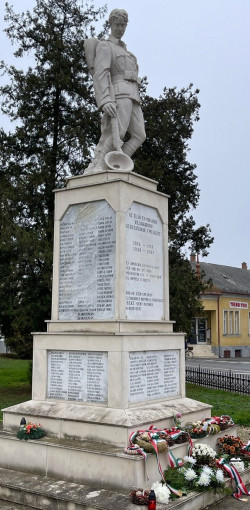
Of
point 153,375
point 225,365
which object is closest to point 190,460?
point 153,375

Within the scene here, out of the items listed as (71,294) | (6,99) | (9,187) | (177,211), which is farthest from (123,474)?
(6,99)

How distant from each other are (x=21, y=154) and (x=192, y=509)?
13.8 metres

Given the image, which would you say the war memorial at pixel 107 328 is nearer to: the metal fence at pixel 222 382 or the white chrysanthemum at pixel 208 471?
the white chrysanthemum at pixel 208 471

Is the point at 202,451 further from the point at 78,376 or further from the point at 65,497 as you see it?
the point at 78,376

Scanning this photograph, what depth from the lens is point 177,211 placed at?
56.5ft

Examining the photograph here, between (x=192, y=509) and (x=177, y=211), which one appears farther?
(x=177, y=211)

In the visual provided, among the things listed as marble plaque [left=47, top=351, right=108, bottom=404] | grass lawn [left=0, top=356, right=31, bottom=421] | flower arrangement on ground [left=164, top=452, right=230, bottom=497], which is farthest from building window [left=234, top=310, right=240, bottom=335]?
flower arrangement on ground [left=164, top=452, right=230, bottom=497]

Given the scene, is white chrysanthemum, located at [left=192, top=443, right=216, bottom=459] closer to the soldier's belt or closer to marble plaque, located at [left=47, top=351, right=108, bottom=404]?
marble plaque, located at [left=47, top=351, right=108, bottom=404]

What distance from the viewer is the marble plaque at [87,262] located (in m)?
6.74

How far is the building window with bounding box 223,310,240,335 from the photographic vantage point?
4258cm

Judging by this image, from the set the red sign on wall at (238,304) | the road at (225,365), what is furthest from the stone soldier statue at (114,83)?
the red sign on wall at (238,304)

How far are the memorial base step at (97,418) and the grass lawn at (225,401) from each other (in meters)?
4.47

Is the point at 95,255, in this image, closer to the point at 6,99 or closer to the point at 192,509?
the point at 192,509

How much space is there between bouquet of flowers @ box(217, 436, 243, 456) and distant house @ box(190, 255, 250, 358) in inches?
1299
